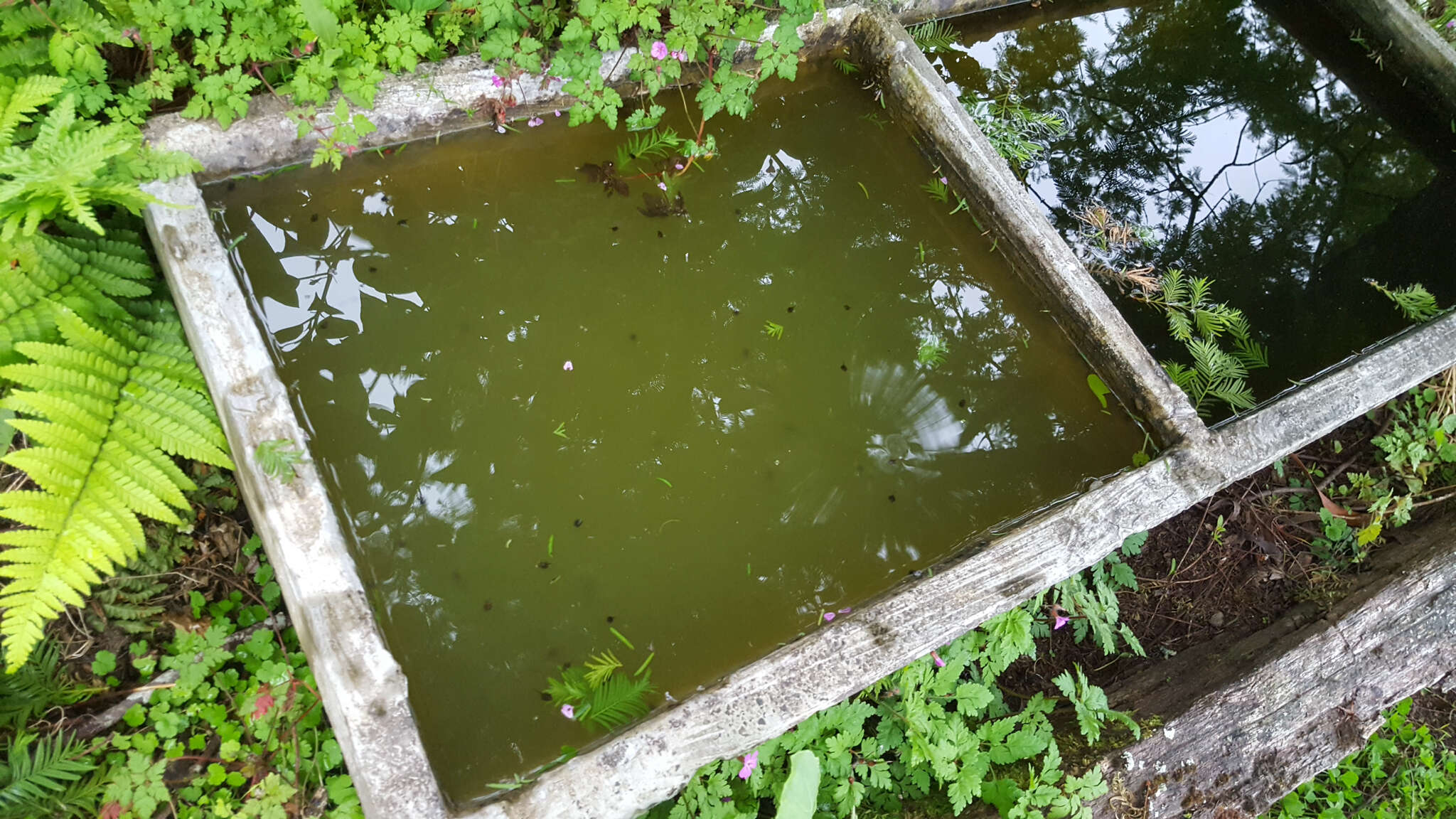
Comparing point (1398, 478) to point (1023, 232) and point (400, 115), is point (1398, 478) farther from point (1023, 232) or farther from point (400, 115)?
point (400, 115)

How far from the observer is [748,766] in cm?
210

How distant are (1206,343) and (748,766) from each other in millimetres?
2388

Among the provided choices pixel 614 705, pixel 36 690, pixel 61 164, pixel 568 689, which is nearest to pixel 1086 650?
pixel 614 705

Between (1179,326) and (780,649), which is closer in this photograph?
(780,649)

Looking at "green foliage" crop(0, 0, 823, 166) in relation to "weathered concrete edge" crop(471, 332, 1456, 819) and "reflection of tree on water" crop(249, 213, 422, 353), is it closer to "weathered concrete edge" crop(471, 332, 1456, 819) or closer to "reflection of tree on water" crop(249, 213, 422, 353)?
"reflection of tree on water" crop(249, 213, 422, 353)

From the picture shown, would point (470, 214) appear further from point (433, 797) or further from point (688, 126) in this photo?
point (433, 797)

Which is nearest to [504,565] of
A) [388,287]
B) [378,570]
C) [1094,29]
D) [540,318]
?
[378,570]

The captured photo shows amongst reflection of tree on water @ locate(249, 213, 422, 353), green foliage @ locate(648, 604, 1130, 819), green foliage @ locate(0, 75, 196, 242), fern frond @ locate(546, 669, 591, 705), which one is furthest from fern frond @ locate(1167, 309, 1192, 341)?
green foliage @ locate(0, 75, 196, 242)

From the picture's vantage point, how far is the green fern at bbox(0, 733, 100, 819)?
194 centimetres

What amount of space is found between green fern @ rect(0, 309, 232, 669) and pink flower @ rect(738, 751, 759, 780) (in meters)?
1.59

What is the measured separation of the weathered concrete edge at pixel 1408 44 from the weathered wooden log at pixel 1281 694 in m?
2.39

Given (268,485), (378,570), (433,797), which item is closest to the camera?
(433,797)

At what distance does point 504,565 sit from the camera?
7.68 ft

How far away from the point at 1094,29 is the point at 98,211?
166 inches
